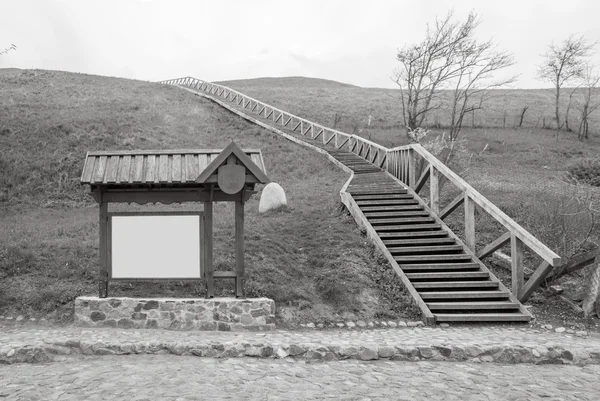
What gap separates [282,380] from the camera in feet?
18.4

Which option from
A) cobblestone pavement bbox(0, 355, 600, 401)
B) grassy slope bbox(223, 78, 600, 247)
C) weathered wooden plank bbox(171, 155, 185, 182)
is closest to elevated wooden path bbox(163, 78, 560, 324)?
grassy slope bbox(223, 78, 600, 247)

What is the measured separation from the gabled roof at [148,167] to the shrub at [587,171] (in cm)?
1836

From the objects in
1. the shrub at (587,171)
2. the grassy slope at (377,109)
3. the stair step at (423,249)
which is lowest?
the stair step at (423,249)

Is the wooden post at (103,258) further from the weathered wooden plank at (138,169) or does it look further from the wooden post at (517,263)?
the wooden post at (517,263)

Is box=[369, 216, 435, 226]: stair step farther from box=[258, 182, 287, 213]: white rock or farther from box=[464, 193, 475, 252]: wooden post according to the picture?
box=[258, 182, 287, 213]: white rock

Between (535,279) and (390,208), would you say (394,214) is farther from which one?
(535,279)

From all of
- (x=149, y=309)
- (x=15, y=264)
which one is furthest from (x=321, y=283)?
(x=15, y=264)

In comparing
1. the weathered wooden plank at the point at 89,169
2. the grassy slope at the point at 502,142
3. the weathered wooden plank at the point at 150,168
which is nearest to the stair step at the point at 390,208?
the grassy slope at the point at 502,142

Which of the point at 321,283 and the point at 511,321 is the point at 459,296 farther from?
the point at 321,283

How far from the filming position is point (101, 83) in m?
40.5

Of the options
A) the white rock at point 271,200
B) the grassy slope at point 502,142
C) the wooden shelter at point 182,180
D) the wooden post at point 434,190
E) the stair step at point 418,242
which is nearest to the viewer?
the wooden shelter at point 182,180

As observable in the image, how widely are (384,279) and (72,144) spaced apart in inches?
684

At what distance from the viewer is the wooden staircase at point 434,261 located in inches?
341

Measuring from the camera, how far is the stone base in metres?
8.04
